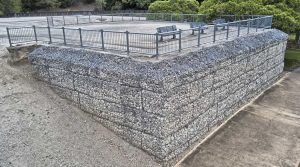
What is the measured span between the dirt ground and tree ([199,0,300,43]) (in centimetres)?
1442

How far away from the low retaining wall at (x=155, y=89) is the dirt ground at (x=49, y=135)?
455mm

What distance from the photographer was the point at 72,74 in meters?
11.9

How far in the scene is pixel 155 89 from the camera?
368 inches

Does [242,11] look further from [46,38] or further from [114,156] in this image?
[114,156]

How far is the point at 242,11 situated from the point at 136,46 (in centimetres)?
1218

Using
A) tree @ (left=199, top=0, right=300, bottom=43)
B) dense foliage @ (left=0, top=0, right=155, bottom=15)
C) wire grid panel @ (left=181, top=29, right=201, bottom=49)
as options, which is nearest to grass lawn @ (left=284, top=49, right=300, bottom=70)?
tree @ (left=199, top=0, right=300, bottom=43)

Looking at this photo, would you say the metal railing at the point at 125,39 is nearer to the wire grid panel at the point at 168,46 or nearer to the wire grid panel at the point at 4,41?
the wire grid panel at the point at 168,46

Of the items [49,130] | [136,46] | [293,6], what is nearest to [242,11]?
[293,6]

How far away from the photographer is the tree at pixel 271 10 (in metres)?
20.5

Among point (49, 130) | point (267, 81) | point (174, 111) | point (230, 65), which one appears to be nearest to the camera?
point (174, 111)

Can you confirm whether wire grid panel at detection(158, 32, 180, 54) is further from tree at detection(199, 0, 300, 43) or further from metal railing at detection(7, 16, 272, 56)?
tree at detection(199, 0, 300, 43)

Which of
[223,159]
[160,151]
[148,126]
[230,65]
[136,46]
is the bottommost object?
[223,159]

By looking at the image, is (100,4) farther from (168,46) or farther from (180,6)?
(168,46)

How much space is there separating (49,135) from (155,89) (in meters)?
4.32
